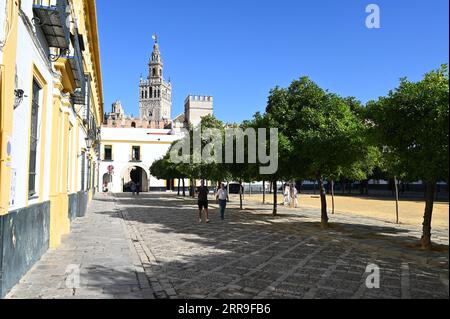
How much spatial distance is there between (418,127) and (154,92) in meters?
115

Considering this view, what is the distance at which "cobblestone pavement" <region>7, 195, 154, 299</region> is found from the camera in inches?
218

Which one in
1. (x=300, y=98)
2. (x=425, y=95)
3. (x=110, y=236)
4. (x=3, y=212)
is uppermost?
(x=300, y=98)

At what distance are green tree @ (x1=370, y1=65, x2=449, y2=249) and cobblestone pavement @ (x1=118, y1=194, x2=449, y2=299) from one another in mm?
1751

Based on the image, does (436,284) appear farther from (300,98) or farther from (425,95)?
(300,98)

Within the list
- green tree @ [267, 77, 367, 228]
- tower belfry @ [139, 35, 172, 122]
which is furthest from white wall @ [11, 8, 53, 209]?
tower belfry @ [139, 35, 172, 122]

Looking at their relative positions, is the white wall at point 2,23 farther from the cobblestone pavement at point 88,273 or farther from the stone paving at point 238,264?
the stone paving at point 238,264

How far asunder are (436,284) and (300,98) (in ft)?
28.9

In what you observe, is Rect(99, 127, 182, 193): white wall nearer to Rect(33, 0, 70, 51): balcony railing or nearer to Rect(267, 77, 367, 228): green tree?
Rect(267, 77, 367, 228): green tree

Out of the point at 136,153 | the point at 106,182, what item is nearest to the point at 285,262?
the point at 106,182

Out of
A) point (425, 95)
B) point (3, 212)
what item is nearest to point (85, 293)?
point (3, 212)

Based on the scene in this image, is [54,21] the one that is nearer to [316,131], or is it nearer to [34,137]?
[34,137]

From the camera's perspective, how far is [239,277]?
6.59 meters
